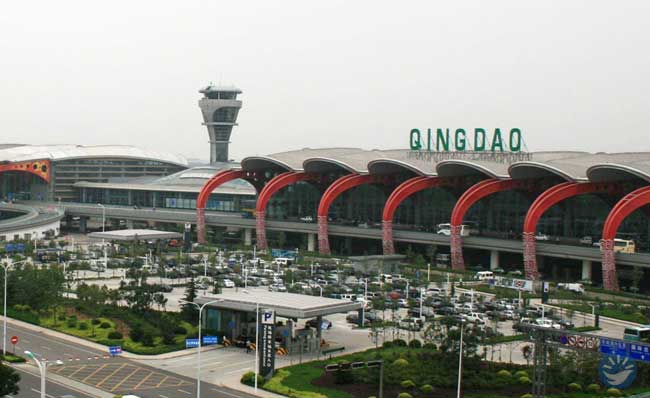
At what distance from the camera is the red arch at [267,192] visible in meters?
99.7

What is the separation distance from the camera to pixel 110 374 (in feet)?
148

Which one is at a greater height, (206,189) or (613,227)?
(206,189)

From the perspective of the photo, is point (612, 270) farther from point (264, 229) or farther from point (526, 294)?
point (264, 229)

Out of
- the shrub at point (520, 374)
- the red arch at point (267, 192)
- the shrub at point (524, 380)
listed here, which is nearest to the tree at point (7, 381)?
the shrub at point (524, 380)

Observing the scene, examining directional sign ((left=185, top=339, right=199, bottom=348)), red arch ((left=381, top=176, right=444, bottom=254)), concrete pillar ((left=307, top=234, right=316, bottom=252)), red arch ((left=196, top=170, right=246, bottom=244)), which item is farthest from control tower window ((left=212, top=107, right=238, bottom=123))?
directional sign ((left=185, top=339, right=199, bottom=348))

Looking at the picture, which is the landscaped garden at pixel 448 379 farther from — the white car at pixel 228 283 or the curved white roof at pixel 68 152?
the curved white roof at pixel 68 152

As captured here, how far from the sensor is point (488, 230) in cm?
9312

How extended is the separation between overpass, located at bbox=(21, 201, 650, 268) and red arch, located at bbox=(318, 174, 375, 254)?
153 cm

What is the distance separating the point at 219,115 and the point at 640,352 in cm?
12700

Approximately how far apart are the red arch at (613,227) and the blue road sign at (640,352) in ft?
121

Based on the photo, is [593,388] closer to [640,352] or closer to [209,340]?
[640,352]

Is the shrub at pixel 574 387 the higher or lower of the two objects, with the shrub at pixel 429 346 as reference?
lower

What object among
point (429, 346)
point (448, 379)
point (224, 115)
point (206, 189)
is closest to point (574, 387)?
point (448, 379)

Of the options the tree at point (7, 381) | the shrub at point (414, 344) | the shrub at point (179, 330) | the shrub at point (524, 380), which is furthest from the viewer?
the shrub at point (179, 330)
